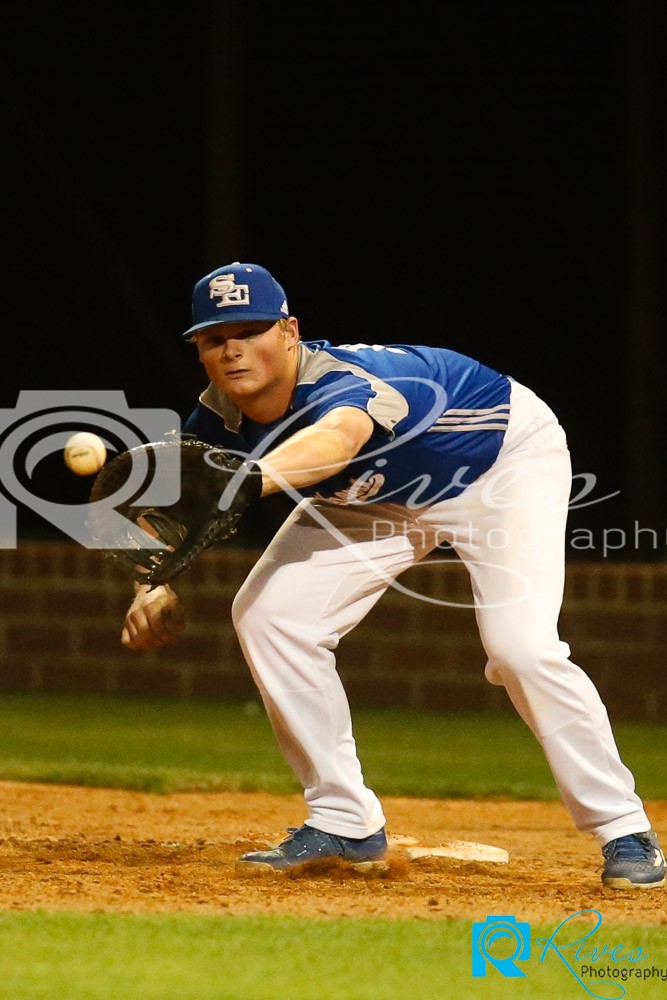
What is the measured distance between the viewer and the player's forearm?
371 centimetres

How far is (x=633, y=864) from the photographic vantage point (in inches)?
165

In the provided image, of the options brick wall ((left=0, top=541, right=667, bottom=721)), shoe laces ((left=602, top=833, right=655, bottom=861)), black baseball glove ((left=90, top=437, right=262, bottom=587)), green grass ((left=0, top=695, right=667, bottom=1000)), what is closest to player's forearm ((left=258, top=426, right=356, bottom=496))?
black baseball glove ((left=90, top=437, right=262, bottom=587))

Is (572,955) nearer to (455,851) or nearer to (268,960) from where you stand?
(268,960)

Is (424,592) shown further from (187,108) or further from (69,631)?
(187,108)

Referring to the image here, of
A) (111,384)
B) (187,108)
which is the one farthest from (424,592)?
(187,108)

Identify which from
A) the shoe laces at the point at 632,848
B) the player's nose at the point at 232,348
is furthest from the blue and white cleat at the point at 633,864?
the player's nose at the point at 232,348

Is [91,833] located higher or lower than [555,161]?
lower

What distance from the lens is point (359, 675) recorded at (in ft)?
28.2

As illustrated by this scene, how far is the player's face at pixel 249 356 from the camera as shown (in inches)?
165

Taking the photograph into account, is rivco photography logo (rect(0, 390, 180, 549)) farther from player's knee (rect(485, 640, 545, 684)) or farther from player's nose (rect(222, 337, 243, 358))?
player's knee (rect(485, 640, 545, 684))

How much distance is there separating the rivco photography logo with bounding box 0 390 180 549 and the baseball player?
4.88m

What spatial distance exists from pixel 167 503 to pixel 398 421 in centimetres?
64

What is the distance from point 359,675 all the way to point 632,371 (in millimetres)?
2731

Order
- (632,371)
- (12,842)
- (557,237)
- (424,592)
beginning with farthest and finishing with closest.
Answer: (557,237)
(632,371)
(424,592)
(12,842)
